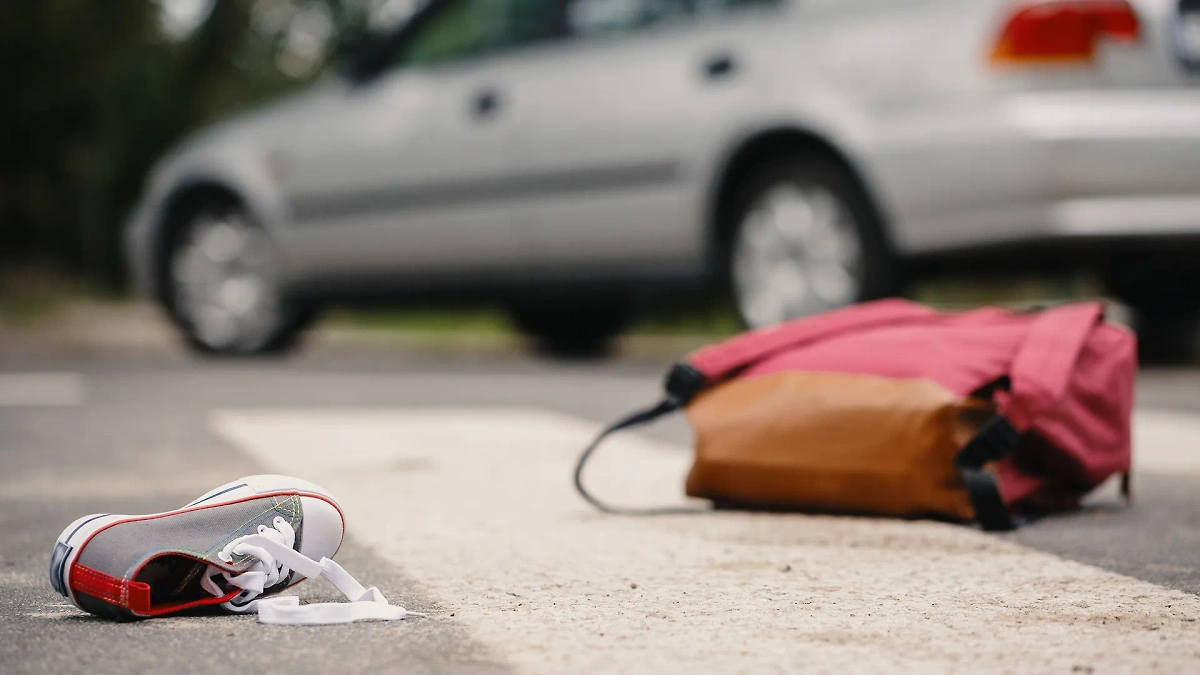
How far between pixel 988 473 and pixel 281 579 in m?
1.20

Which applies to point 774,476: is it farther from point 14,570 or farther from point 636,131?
point 636,131

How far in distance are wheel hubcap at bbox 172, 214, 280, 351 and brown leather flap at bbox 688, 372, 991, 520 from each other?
185 inches

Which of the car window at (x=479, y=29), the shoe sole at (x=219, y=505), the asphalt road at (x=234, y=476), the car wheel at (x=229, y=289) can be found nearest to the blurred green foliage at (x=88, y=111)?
the car wheel at (x=229, y=289)

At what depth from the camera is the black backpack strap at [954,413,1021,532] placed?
2.79m

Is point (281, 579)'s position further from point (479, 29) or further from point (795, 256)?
point (479, 29)

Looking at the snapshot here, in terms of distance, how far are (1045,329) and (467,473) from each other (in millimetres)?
1253

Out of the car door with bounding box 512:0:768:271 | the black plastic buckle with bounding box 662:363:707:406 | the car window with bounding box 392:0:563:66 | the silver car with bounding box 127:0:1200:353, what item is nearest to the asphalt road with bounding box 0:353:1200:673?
the silver car with bounding box 127:0:1200:353

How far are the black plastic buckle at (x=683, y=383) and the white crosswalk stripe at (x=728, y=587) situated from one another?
223 mm

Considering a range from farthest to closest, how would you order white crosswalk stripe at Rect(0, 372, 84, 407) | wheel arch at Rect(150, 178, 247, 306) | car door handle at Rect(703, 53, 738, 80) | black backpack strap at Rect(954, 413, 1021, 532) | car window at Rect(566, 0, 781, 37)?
wheel arch at Rect(150, 178, 247, 306) → car window at Rect(566, 0, 781, 37) → car door handle at Rect(703, 53, 738, 80) → white crosswalk stripe at Rect(0, 372, 84, 407) → black backpack strap at Rect(954, 413, 1021, 532)

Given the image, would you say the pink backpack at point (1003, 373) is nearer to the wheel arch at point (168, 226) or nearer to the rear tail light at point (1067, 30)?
the rear tail light at point (1067, 30)

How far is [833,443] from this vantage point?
296 cm

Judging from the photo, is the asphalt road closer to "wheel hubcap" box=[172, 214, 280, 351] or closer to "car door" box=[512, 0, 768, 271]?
"wheel hubcap" box=[172, 214, 280, 351]

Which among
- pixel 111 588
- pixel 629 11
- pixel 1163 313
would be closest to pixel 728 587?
pixel 111 588

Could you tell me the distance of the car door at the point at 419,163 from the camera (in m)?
6.65
